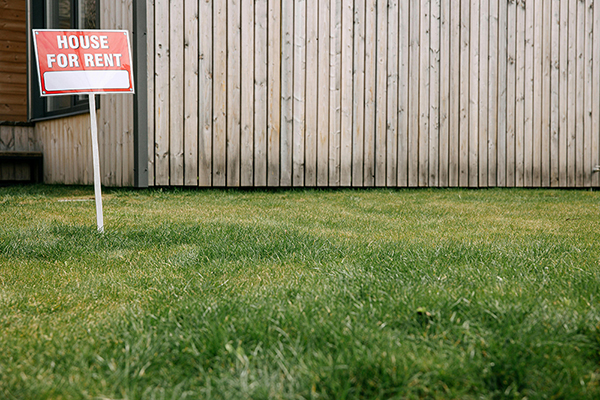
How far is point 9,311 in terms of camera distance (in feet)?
6.07

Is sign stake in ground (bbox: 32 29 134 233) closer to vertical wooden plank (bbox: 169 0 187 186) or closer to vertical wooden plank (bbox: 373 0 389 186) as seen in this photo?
vertical wooden plank (bbox: 169 0 187 186)

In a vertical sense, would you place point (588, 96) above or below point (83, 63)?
above

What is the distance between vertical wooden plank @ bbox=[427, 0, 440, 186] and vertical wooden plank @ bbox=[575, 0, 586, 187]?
92.8 inches

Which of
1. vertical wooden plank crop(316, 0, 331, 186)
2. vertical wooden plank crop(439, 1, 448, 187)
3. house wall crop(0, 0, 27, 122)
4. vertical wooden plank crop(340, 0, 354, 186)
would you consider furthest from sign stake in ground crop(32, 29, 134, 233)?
house wall crop(0, 0, 27, 122)

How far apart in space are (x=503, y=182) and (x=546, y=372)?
6810 mm

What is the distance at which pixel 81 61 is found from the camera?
338 cm

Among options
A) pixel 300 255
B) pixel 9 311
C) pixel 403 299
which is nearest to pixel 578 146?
pixel 300 255

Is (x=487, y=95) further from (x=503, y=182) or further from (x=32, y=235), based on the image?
(x=32, y=235)

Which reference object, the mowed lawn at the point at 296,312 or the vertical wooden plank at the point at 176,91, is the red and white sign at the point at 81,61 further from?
the vertical wooden plank at the point at 176,91

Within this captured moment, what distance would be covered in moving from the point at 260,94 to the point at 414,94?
6.97 feet

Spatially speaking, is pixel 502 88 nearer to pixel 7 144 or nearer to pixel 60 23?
pixel 60 23

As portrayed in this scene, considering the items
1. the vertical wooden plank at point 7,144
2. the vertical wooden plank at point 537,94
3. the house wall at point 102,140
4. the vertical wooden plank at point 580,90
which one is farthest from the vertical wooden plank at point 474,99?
the vertical wooden plank at point 7,144

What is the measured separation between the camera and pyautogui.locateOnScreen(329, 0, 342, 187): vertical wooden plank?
6.73m

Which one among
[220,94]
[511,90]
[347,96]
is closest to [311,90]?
[347,96]
